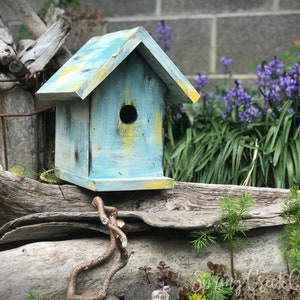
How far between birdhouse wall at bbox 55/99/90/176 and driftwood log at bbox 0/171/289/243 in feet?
0.39

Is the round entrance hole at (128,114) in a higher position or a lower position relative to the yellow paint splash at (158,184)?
higher

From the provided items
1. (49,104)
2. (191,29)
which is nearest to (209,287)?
(49,104)

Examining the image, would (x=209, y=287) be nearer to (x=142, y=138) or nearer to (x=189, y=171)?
(x=142, y=138)

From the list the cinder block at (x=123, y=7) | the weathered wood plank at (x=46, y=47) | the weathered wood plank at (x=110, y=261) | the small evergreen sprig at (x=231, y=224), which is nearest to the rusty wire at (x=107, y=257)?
the weathered wood plank at (x=110, y=261)

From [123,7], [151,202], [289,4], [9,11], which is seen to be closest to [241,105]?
[151,202]

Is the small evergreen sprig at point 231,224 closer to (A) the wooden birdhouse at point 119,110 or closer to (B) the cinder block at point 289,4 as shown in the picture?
(A) the wooden birdhouse at point 119,110

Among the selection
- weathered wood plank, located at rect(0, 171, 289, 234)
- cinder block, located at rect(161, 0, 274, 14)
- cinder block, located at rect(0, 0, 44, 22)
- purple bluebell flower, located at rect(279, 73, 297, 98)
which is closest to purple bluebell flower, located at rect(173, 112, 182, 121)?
purple bluebell flower, located at rect(279, 73, 297, 98)

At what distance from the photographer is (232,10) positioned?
16.4 feet

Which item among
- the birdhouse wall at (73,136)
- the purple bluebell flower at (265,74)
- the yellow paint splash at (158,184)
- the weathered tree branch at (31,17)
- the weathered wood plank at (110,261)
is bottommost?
the weathered wood plank at (110,261)

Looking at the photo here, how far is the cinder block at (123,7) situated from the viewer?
516cm

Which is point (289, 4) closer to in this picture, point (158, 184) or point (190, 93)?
point (190, 93)

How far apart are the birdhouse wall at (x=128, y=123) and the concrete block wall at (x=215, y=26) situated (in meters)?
2.18

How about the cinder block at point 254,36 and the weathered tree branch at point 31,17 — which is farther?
the cinder block at point 254,36

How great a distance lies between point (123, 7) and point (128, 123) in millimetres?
2455
